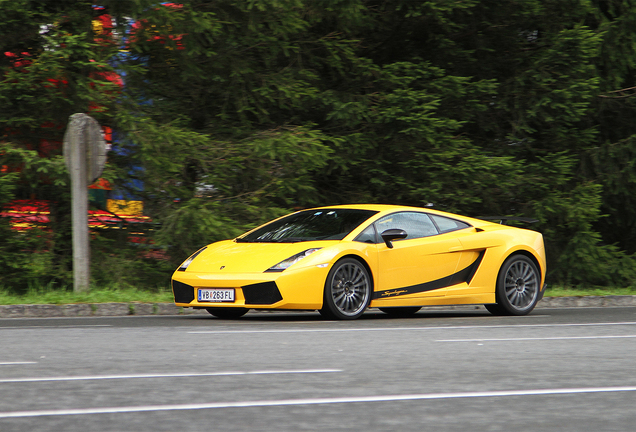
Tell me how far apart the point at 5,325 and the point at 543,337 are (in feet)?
17.7

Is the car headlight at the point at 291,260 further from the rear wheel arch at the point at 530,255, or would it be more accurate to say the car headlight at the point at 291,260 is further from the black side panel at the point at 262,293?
the rear wheel arch at the point at 530,255

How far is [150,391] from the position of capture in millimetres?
5086

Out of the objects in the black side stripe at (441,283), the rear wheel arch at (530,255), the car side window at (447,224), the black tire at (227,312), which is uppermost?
the car side window at (447,224)

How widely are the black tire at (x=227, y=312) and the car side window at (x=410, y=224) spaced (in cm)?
187

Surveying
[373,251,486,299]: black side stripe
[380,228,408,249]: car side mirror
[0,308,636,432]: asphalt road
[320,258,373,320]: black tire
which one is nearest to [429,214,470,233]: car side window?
[373,251,486,299]: black side stripe

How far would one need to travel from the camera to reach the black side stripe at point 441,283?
10.1 metres

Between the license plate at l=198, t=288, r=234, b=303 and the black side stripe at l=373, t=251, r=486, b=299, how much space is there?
163 cm

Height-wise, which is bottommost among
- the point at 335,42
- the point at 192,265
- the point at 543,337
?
the point at 543,337

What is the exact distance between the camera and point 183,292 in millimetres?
9906

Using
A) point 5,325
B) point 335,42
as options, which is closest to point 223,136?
point 335,42

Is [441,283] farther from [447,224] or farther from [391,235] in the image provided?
[391,235]

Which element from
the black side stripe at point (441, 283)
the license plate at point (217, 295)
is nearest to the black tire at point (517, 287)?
the black side stripe at point (441, 283)

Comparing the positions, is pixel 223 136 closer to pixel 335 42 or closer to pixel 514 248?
pixel 335 42

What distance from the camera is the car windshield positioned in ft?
33.5
